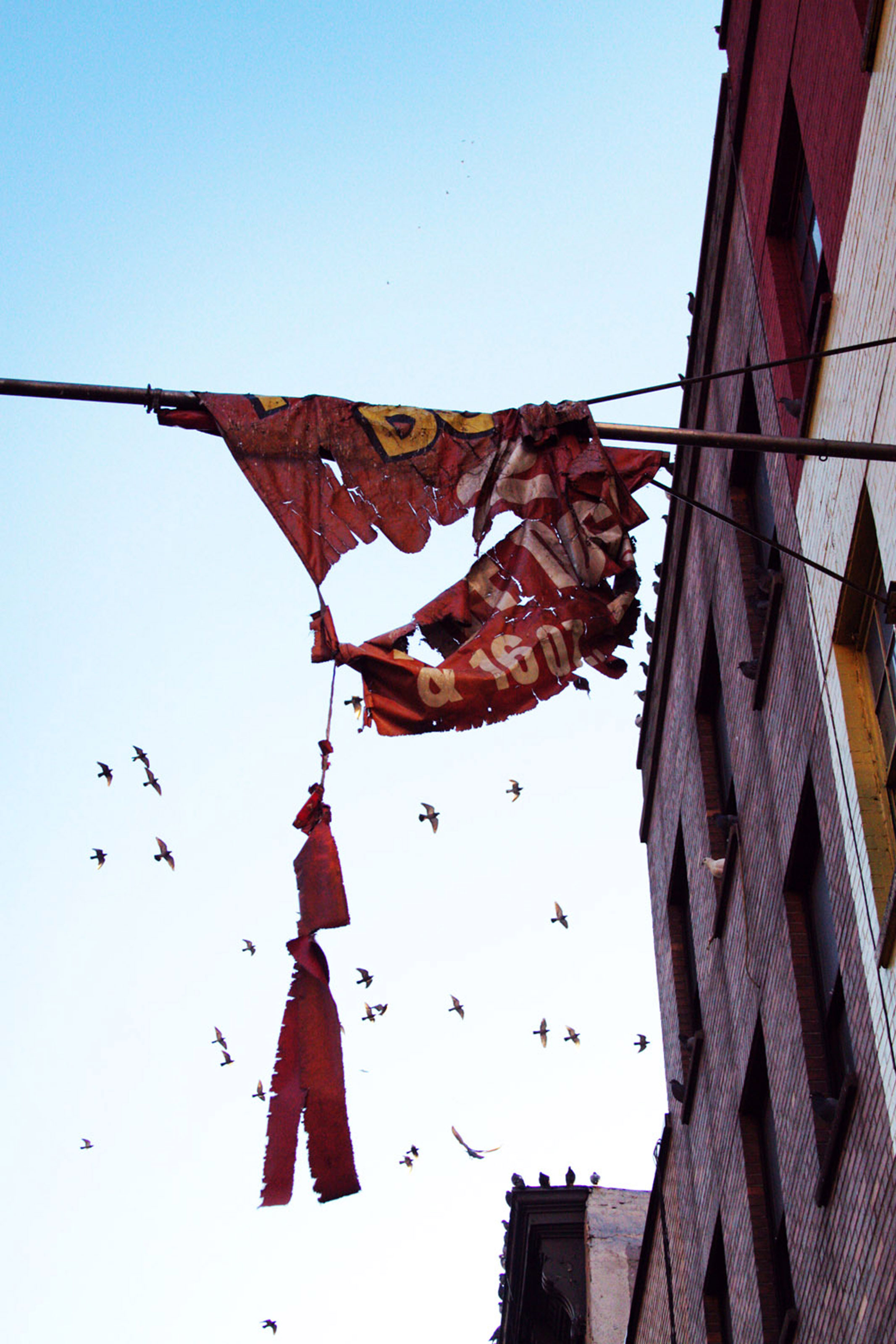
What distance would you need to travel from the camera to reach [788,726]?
11953 mm

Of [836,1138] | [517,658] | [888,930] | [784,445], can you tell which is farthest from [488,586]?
[836,1138]

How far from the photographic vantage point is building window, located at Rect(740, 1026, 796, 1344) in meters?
12.2

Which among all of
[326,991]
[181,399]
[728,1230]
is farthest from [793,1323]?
[181,399]

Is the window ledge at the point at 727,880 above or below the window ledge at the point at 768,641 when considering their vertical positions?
below

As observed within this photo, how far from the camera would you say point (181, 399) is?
7.86 m

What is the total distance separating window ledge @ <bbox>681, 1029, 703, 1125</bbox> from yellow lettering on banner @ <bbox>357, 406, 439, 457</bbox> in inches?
347

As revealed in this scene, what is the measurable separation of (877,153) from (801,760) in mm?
4521

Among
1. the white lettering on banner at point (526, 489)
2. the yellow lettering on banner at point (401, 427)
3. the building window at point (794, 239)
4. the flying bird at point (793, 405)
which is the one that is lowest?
the white lettering on banner at point (526, 489)

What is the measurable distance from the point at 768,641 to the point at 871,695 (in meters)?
2.54

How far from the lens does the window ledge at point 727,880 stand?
13.9m

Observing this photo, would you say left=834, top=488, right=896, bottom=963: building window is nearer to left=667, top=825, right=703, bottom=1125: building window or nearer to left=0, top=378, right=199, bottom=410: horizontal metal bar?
left=0, top=378, right=199, bottom=410: horizontal metal bar

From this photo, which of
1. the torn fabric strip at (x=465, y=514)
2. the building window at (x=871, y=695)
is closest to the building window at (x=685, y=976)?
the building window at (x=871, y=695)

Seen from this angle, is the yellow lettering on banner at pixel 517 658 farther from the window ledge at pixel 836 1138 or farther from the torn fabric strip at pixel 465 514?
the window ledge at pixel 836 1138

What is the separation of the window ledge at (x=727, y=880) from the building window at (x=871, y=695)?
154 inches
